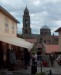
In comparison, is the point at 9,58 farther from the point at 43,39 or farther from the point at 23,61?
the point at 43,39

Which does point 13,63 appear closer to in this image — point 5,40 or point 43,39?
point 5,40

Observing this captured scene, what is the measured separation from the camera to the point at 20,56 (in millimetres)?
27438

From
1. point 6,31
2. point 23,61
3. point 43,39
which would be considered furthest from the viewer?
point 43,39

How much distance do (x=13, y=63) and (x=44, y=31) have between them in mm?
119419

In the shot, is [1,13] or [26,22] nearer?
[1,13]

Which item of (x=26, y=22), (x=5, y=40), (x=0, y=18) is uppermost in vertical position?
(x=26, y=22)

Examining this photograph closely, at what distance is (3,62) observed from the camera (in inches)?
891

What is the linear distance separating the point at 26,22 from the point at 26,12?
239 inches

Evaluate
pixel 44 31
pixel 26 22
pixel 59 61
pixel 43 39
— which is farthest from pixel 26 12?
pixel 59 61

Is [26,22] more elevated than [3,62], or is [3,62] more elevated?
[26,22]

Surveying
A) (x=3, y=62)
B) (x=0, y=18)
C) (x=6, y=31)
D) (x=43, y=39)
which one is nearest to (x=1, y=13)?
(x=0, y=18)

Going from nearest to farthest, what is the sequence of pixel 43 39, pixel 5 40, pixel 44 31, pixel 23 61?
pixel 5 40, pixel 23 61, pixel 43 39, pixel 44 31

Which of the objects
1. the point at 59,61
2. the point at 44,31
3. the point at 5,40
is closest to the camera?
the point at 5,40

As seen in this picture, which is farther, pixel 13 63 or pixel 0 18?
pixel 0 18
